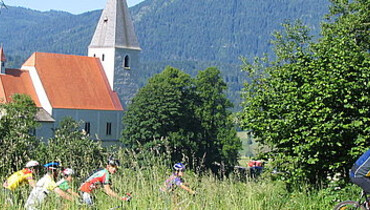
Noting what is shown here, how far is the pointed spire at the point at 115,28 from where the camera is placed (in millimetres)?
69000

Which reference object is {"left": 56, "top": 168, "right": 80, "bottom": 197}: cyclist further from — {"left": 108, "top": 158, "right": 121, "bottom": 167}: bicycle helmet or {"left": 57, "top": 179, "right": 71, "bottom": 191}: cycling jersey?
{"left": 108, "top": 158, "right": 121, "bottom": 167}: bicycle helmet

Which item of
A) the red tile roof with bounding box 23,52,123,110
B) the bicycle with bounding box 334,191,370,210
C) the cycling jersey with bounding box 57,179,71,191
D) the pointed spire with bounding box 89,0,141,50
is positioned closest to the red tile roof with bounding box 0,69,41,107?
the red tile roof with bounding box 23,52,123,110

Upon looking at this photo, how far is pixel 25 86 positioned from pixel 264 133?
55.7 meters

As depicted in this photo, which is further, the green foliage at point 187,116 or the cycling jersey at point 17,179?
the green foliage at point 187,116

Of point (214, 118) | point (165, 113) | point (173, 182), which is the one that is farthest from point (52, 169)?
point (214, 118)

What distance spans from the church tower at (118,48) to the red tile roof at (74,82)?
0.94 metres

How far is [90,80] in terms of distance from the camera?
69938 mm

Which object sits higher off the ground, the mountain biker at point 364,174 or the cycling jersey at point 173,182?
the mountain biker at point 364,174

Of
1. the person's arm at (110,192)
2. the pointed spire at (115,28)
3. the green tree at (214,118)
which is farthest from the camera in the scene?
the pointed spire at (115,28)

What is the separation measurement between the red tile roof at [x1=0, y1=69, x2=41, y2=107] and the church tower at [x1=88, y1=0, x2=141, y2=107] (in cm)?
819

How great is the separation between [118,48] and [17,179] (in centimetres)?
6288

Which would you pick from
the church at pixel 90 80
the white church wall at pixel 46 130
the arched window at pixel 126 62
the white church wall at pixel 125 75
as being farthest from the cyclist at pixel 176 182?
the arched window at pixel 126 62

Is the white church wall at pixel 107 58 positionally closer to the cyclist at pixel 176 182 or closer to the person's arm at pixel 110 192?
the cyclist at pixel 176 182

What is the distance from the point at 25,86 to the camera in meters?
66.2
